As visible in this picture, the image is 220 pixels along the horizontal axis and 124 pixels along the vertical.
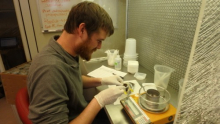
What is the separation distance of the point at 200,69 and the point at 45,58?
0.73m

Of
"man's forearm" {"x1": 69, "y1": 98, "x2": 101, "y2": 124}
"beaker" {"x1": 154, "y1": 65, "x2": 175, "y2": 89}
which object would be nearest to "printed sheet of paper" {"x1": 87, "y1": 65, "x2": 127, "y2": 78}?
"beaker" {"x1": 154, "y1": 65, "x2": 175, "y2": 89}

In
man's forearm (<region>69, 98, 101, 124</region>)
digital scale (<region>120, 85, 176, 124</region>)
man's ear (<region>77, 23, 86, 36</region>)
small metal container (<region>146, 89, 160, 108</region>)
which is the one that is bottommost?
man's forearm (<region>69, 98, 101, 124</region>)

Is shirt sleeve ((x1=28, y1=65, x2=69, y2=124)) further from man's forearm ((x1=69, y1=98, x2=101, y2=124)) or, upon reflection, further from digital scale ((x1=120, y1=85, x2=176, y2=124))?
digital scale ((x1=120, y1=85, x2=176, y2=124))

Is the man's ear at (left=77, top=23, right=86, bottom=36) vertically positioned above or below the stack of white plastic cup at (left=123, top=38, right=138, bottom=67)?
above

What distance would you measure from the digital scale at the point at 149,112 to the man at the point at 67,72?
144 mm

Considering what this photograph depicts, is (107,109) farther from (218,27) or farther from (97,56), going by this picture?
(97,56)

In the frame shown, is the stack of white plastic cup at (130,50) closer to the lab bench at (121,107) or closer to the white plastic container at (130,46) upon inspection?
the white plastic container at (130,46)

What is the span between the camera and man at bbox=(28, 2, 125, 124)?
660 mm

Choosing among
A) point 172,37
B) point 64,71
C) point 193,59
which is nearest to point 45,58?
point 64,71

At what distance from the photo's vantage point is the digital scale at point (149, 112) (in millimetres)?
713

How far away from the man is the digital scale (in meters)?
0.14

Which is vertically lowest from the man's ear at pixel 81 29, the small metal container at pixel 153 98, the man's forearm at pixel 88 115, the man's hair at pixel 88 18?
the man's forearm at pixel 88 115

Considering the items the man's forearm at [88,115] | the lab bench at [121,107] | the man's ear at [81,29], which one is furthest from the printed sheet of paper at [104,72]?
the man's ear at [81,29]

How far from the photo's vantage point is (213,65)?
17.3 inches
